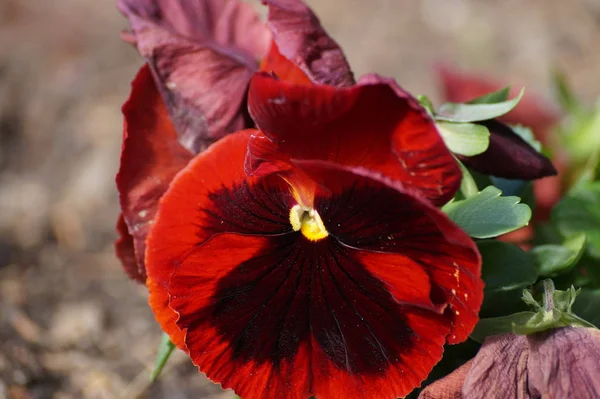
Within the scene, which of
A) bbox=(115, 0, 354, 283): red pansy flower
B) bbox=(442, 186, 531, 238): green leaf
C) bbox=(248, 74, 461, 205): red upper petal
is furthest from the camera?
bbox=(115, 0, 354, 283): red pansy flower

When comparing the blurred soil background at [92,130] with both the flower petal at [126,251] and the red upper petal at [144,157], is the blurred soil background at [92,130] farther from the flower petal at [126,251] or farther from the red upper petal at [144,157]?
the red upper petal at [144,157]

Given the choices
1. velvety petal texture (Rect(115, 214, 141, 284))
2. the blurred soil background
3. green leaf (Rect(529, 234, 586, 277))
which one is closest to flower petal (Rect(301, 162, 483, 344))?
green leaf (Rect(529, 234, 586, 277))

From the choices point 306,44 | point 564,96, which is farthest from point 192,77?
point 564,96

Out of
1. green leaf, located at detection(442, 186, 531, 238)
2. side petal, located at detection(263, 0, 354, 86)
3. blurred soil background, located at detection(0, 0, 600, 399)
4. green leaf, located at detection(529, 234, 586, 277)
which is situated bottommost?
blurred soil background, located at detection(0, 0, 600, 399)

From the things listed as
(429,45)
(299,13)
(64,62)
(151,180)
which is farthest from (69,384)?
(429,45)

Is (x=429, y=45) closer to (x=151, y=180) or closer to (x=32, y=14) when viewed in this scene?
(x=32, y=14)

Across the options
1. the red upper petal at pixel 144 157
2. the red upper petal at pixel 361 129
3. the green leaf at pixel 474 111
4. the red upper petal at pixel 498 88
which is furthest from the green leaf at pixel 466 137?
the red upper petal at pixel 498 88

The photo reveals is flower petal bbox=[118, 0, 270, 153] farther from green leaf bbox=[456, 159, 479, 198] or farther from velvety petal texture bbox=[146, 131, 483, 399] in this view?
green leaf bbox=[456, 159, 479, 198]
